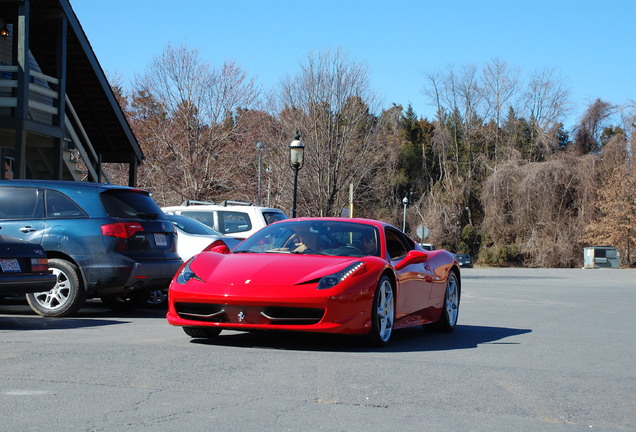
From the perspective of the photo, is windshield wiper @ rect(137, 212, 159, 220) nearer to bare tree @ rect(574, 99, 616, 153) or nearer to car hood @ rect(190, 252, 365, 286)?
car hood @ rect(190, 252, 365, 286)

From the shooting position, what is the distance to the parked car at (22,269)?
9523mm

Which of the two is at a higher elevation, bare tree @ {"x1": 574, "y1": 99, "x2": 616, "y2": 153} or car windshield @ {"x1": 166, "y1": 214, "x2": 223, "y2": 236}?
bare tree @ {"x1": 574, "y1": 99, "x2": 616, "y2": 153}

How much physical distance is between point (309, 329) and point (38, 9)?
47.1 ft

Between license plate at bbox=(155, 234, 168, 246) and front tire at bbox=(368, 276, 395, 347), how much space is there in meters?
3.98

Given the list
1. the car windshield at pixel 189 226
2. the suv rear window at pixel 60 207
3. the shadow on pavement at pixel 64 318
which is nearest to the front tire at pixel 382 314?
the shadow on pavement at pixel 64 318

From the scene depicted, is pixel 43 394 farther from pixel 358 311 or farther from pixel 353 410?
pixel 358 311

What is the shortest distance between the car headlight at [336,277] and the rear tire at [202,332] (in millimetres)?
1195

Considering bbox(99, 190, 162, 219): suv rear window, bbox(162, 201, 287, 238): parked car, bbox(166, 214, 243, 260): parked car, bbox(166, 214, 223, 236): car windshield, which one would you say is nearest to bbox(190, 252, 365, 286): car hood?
bbox(99, 190, 162, 219): suv rear window

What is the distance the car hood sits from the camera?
797 cm

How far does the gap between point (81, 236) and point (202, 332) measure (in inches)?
119

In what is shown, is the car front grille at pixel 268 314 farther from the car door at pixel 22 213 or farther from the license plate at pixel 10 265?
the car door at pixel 22 213

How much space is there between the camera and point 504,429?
494 centimetres

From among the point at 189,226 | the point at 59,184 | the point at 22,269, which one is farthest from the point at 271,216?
the point at 22,269

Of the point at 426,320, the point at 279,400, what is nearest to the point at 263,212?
the point at 426,320
